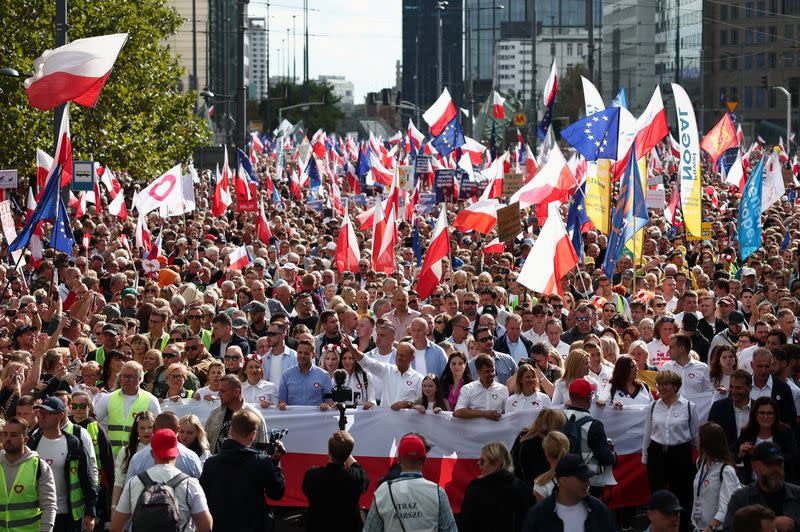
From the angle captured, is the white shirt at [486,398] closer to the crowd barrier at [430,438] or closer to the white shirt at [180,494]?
the crowd barrier at [430,438]

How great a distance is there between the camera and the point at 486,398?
10039 mm

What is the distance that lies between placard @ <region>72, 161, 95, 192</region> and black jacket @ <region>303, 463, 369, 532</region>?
13.0 m

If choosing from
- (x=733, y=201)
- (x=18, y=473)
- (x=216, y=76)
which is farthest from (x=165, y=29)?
(x=216, y=76)

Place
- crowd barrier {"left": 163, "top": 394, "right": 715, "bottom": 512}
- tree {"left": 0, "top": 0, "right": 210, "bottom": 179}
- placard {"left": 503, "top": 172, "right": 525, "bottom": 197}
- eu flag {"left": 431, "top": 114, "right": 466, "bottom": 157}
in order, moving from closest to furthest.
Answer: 1. crowd barrier {"left": 163, "top": 394, "right": 715, "bottom": 512}
2. placard {"left": 503, "top": 172, "right": 525, "bottom": 197}
3. tree {"left": 0, "top": 0, "right": 210, "bottom": 179}
4. eu flag {"left": 431, "top": 114, "right": 466, "bottom": 157}

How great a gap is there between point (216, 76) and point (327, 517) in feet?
308

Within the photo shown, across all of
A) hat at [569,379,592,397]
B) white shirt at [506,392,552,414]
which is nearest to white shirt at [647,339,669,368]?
white shirt at [506,392,552,414]

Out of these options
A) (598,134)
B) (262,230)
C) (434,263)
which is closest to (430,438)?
(434,263)

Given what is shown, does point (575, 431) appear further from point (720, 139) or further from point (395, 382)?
point (720, 139)

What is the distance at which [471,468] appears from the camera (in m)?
10.2

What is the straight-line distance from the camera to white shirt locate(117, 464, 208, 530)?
7.23 m

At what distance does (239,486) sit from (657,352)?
5.52 m

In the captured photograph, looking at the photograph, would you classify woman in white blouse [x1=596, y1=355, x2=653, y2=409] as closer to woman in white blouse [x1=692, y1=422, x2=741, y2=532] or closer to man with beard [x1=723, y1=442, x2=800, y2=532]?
woman in white blouse [x1=692, y1=422, x2=741, y2=532]

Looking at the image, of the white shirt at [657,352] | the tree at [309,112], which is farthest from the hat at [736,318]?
the tree at [309,112]

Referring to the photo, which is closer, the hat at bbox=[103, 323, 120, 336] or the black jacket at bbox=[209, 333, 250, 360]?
the hat at bbox=[103, 323, 120, 336]
